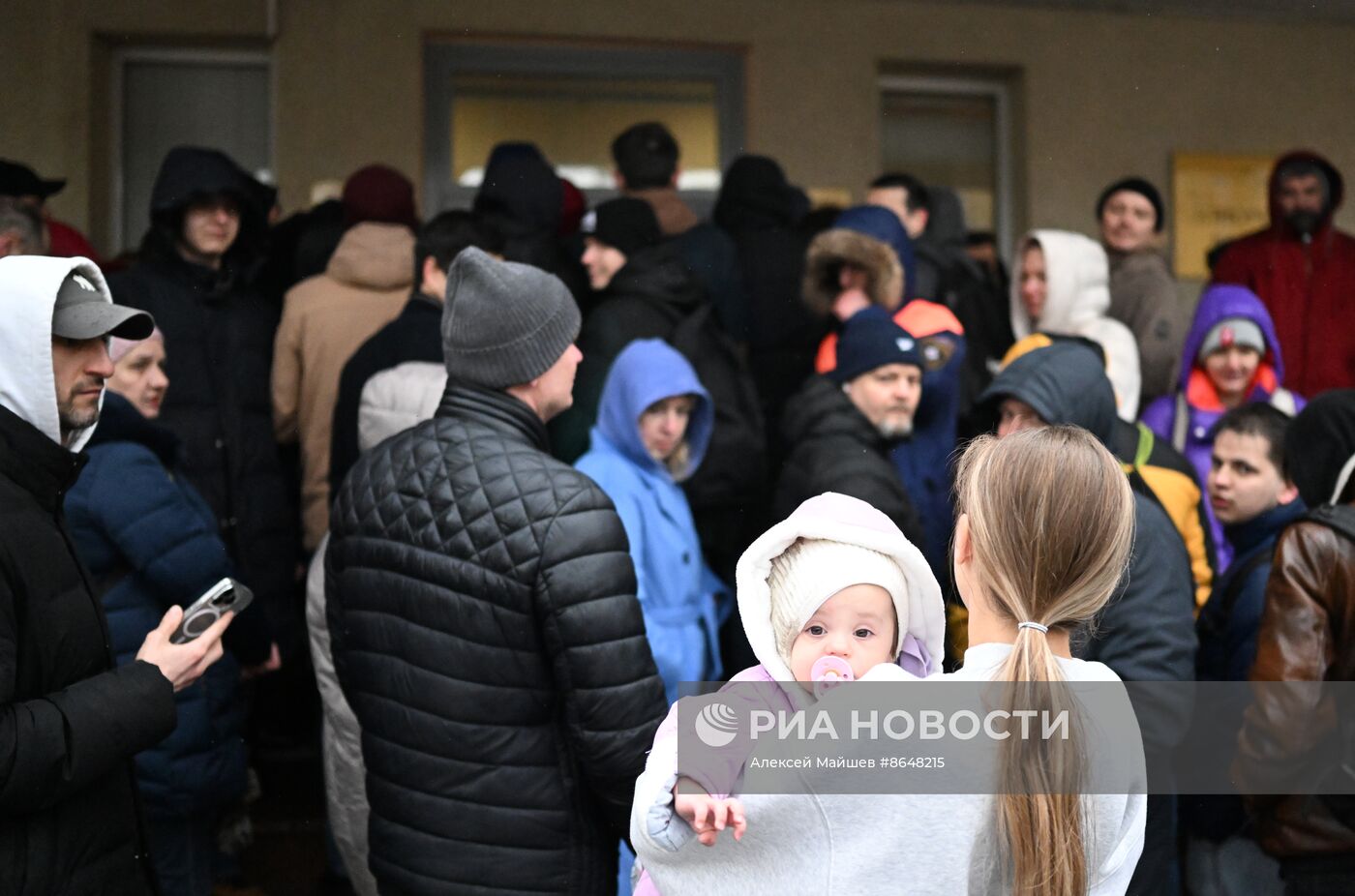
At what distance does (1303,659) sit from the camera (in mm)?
2545

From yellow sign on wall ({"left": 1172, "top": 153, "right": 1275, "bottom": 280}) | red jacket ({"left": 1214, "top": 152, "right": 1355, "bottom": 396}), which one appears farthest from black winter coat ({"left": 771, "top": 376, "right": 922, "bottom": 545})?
yellow sign on wall ({"left": 1172, "top": 153, "right": 1275, "bottom": 280})

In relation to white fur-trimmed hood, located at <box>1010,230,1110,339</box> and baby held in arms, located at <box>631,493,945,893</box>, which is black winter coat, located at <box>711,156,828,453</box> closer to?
white fur-trimmed hood, located at <box>1010,230,1110,339</box>

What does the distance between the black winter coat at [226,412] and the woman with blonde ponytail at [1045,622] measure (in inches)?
112

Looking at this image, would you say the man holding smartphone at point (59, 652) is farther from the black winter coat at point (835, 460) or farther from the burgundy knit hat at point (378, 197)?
the burgundy knit hat at point (378, 197)

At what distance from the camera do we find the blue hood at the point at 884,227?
14.2ft

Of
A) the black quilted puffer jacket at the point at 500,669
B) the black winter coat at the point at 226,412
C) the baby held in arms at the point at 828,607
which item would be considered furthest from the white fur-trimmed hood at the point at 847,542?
the black winter coat at the point at 226,412

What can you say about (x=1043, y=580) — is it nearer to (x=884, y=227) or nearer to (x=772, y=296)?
(x=884, y=227)

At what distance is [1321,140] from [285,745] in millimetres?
5537

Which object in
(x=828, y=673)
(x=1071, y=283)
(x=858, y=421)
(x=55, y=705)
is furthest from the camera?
(x=1071, y=283)

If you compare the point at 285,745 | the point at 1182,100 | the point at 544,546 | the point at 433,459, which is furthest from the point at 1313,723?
the point at 1182,100

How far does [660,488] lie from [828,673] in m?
1.56

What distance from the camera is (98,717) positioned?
196 cm

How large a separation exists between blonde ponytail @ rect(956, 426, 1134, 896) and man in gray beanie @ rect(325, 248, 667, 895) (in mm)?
805

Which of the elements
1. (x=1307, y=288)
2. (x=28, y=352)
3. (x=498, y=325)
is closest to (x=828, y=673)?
(x=498, y=325)
